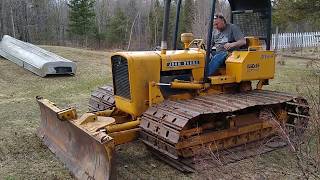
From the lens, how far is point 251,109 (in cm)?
629

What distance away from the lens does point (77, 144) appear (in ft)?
17.7

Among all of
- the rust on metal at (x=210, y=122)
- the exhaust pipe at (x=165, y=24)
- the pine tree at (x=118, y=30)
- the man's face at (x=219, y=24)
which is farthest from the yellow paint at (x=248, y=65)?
the pine tree at (x=118, y=30)

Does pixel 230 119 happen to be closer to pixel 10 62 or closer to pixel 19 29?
pixel 10 62

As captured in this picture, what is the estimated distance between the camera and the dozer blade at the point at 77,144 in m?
4.64

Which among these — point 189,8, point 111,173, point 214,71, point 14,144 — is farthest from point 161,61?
A: point 189,8

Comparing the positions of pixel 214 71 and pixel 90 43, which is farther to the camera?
pixel 90 43

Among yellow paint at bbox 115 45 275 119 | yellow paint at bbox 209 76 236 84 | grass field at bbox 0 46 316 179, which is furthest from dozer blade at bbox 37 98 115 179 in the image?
yellow paint at bbox 209 76 236 84

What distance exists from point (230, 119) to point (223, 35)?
168 cm

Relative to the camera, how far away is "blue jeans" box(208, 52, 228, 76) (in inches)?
257

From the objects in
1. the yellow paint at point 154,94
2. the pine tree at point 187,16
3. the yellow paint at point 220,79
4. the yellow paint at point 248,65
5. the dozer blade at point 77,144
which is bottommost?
the dozer blade at point 77,144

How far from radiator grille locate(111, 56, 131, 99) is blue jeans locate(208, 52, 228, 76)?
144cm

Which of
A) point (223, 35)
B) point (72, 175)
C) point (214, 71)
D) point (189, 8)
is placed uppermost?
point (189, 8)

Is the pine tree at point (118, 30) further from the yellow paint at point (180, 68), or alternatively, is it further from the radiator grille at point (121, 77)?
the radiator grille at point (121, 77)

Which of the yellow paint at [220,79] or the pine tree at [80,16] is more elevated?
the pine tree at [80,16]
